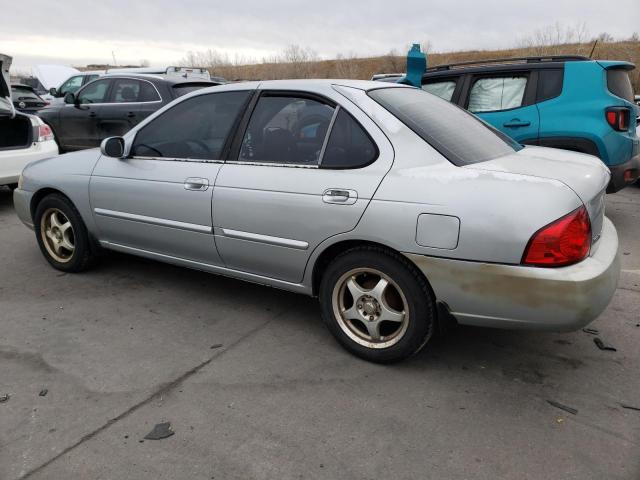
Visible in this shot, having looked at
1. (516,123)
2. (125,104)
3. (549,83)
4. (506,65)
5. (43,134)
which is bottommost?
(43,134)

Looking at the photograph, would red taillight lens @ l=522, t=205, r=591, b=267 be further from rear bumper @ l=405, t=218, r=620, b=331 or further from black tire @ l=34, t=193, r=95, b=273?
black tire @ l=34, t=193, r=95, b=273

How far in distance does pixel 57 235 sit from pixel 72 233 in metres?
0.17

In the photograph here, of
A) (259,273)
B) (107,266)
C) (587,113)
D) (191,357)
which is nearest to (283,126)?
(259,273)

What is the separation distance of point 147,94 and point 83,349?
5.95 meters

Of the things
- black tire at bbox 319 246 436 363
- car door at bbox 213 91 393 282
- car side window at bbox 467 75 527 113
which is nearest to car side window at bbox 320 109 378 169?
car door at bbox 213 91 393 282

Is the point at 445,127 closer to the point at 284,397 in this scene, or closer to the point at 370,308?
the point at 370,308

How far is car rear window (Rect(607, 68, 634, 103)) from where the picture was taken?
18.1 ft

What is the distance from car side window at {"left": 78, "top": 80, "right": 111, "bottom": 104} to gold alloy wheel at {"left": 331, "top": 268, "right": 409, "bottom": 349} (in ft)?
24.2

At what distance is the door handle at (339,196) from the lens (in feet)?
9.23

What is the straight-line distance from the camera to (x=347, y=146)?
9.73ft

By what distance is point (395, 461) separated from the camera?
7.28 feet

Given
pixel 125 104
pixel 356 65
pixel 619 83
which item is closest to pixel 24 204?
pixel 125 104

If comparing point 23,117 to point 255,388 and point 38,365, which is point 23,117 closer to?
point 38,365

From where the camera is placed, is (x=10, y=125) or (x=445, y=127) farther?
(x=10, y=125)
